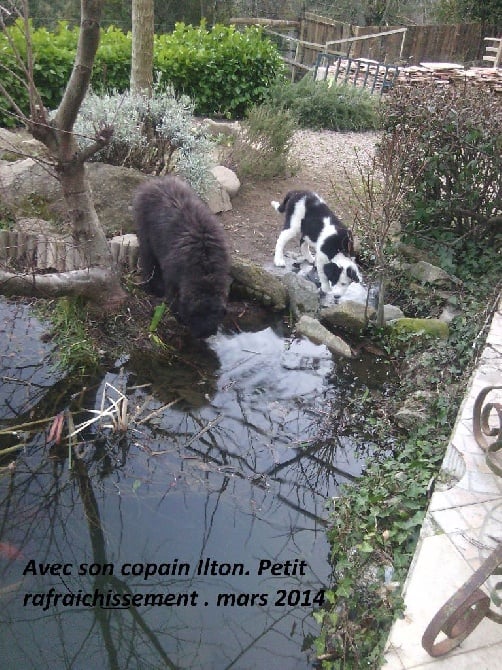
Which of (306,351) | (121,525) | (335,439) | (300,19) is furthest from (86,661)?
(300,19)

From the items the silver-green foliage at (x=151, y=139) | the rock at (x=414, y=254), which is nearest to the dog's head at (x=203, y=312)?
the silver-green foliage at (x=151, y=139)

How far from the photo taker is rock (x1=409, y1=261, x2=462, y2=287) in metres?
6.19

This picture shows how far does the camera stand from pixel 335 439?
177 inches

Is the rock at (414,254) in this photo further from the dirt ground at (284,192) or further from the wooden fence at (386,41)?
the wooden fence at (386,41)

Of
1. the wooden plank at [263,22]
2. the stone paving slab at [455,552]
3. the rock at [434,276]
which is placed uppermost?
the wooden plank at [263,22]

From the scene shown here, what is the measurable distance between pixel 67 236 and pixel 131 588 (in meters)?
3.57

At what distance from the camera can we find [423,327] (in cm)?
554

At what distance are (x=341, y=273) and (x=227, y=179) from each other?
9.05 ft

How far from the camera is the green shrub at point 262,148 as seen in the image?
860 cm

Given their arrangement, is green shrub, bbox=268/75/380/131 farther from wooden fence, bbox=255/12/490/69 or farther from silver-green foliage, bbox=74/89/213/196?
wooden fence, bbox=255/12/490/69

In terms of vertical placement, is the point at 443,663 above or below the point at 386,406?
above

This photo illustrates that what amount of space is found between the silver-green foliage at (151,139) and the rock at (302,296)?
5.90 feet

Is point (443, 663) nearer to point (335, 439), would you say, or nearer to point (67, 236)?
point (335, 439)

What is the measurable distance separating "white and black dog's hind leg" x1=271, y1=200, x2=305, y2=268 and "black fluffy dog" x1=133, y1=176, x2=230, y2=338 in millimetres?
1318
